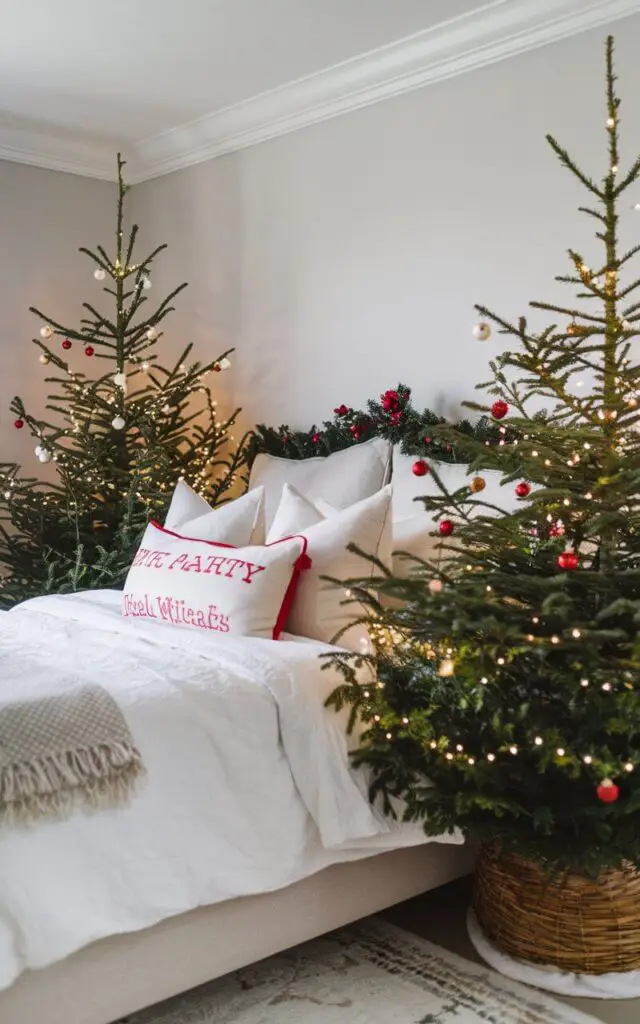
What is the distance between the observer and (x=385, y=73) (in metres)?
3.58

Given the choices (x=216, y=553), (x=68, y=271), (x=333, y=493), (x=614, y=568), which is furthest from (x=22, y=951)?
(x=68, y=271)

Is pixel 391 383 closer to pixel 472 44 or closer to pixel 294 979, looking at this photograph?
pixel 472 44

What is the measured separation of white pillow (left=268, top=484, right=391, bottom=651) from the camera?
8.73ft

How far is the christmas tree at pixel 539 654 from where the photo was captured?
2.04 m

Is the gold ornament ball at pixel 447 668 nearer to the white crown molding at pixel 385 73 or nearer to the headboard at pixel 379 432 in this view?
the headboard at pixel 379 432

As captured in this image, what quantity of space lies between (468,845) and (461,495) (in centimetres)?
97

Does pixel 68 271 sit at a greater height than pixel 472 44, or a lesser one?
lesser

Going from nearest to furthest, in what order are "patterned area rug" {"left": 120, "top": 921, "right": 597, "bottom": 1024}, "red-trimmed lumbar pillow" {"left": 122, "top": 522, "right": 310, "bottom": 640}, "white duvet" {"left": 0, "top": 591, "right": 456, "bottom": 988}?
1. "white duvet" {"left": 0, "top": 591, "right": 456, "bottom": 988}
2. "patterned area rug" {"left": 120, "top": 921, "right": 597, "bottom": 1024}
3. "red-trimmed lumbar pillow" {"left": 122, "top": 522, "right": 310, "bottom": 640}

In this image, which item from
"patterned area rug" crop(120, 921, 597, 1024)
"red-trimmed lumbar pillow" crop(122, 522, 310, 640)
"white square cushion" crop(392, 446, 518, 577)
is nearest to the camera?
"patterned area rug" crop(120, 921, 597, 1024)

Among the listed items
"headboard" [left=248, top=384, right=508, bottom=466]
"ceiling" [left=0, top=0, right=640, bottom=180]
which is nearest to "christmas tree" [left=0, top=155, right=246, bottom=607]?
"headboard" [left=248, top=384, right=508, bottom=466]

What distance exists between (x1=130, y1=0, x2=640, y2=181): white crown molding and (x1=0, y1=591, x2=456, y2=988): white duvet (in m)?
2.00

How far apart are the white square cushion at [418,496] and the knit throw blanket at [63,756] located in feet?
3.04

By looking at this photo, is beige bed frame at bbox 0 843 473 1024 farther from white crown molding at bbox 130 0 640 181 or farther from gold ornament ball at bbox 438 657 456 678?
white crown molding at bbox 130 0 640 181

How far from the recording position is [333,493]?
135 inches
